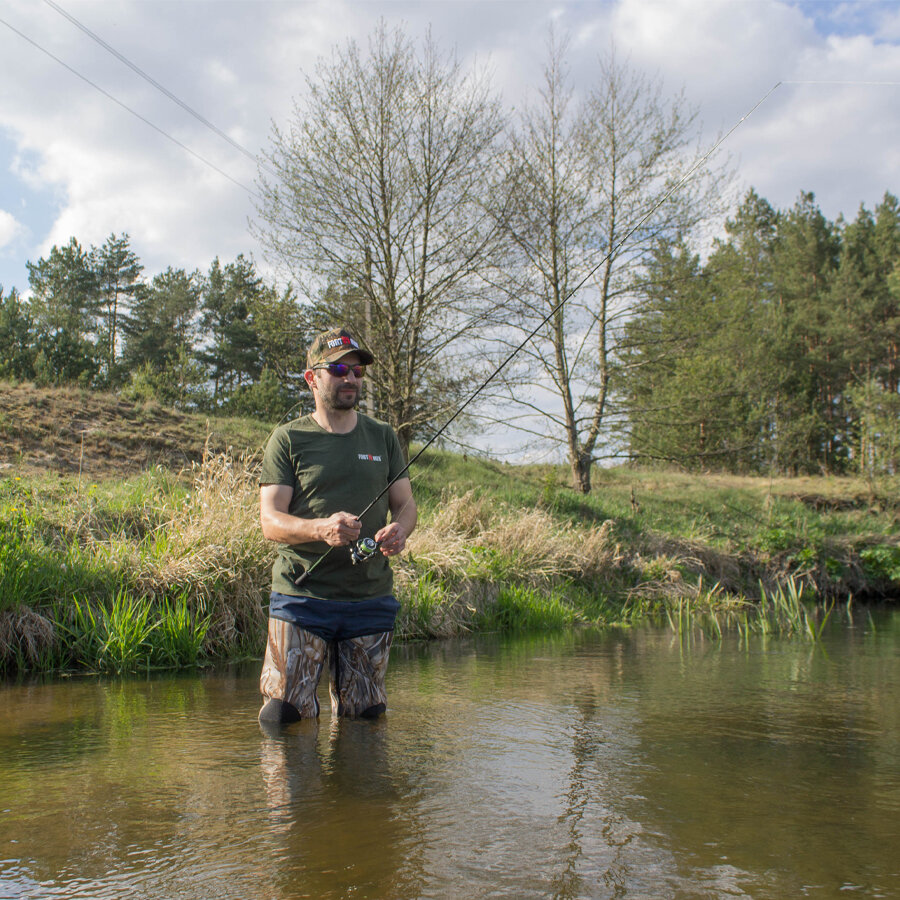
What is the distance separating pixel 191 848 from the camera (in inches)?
106

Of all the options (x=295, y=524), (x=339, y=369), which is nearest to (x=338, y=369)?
(x=339, y=369)

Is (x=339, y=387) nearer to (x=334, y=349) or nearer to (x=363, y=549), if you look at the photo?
(x=334, y=349)

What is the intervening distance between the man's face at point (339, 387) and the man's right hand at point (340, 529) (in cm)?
65

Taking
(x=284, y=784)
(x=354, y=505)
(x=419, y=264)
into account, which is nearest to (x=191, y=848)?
(x=284, y=784)

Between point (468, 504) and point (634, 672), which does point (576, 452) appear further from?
point (634, 672)

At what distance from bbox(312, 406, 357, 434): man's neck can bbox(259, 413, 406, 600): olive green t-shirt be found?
36mm

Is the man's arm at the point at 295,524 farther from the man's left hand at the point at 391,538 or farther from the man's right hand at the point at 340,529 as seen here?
the man's left hand at the point at 391,538

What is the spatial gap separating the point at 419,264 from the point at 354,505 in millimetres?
14512

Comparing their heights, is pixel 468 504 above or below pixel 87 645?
above

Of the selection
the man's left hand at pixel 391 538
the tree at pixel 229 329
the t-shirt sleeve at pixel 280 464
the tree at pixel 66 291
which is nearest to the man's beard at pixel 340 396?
the t-shirt sleeve at pixel 280 464

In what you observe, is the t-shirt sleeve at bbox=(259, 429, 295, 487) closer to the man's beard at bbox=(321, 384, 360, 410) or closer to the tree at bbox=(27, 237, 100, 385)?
the man's beard at bbox=(321, 384, 360, 410)

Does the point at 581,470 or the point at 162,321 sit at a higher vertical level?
the point at 162,321

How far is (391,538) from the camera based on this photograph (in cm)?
386

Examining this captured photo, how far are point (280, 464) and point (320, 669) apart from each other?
1.02 metres
